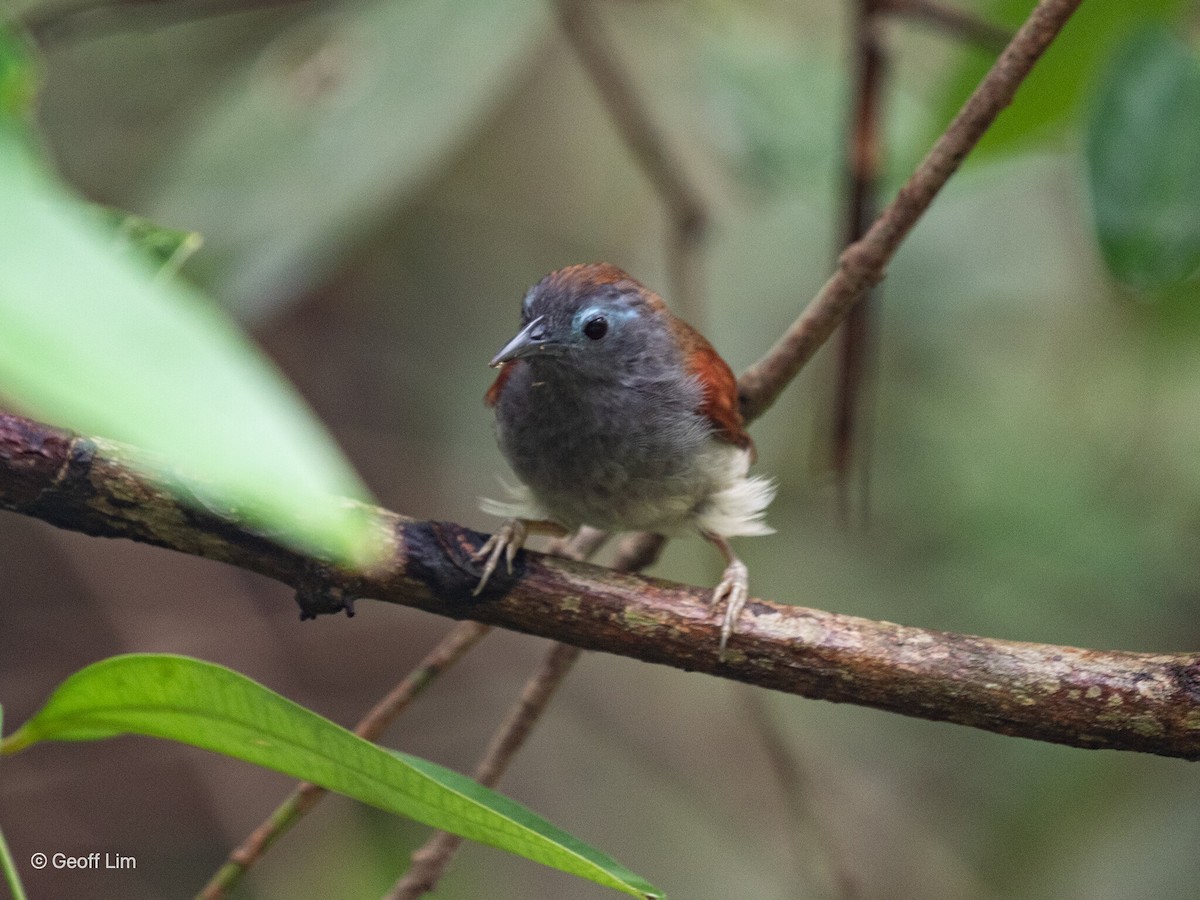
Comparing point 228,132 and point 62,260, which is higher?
point 228,132

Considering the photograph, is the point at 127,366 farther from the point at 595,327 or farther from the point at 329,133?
the point at 329,133

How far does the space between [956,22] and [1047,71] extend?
1.18ft

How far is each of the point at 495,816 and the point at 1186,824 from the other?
125 inches

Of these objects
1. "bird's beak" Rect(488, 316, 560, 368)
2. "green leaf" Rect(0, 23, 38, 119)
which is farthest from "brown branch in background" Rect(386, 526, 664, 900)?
"green leaf" Rect(0, 23, 38, 119)

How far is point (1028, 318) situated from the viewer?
4.99 metres

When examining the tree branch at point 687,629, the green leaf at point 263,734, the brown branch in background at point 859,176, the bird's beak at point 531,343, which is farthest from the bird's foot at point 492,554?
the brown branch in background at point 859,176

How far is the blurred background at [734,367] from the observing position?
12.2 ft

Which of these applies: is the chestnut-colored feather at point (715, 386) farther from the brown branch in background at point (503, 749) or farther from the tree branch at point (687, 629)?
the tree branch at point (687, 629)

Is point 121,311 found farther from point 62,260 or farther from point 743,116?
point 743,116

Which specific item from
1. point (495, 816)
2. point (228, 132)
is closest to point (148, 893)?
point (228, 132)

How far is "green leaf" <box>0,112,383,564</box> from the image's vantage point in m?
0.52

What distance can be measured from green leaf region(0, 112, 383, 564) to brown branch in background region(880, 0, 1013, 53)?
9.64 ft

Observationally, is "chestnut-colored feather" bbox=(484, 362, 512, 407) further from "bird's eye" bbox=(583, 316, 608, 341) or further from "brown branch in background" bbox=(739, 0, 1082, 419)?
"brown branch in background" bbox=(739, 0, 1082, 419)

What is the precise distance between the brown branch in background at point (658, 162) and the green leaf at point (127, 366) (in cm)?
329
